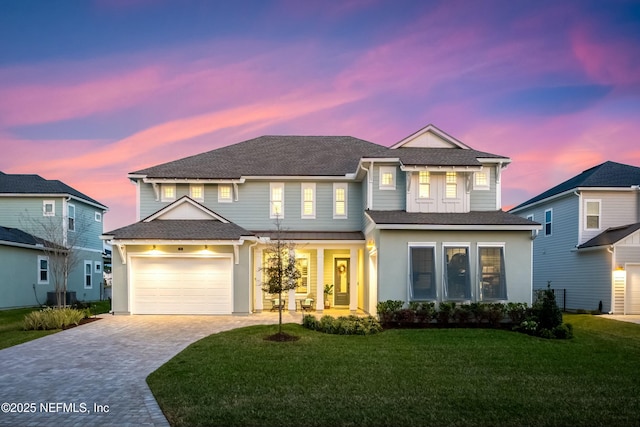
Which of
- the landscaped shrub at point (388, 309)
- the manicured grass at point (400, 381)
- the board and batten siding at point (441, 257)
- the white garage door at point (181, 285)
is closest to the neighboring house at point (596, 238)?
the board and batten siding at point (441, 257)

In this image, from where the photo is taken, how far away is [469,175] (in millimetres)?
17891

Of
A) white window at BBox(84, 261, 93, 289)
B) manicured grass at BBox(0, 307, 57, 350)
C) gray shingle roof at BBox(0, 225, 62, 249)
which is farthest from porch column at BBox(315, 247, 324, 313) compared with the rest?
white window at BBox(84, 261, 93, 289)

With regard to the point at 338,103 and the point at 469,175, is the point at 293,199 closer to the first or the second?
the point at 338,103

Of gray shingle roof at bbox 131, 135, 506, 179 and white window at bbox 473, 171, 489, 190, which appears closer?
gray shingle roof at bbox 131, 135, 506, 179

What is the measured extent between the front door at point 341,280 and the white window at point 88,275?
60.8 feet

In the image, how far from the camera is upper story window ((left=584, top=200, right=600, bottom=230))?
2242 cm

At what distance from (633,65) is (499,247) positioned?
981 cm

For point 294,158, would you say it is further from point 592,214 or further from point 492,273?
point 592,214

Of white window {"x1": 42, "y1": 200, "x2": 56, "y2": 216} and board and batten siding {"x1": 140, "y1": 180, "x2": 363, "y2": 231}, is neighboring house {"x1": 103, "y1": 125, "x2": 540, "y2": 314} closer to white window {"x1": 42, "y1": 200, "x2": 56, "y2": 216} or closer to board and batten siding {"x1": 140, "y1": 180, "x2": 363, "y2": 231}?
board and batten siding {"x1": 140, "y1": 180, "x2": 363, "y2": 231}

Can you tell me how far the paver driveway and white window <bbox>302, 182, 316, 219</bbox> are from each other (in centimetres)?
616

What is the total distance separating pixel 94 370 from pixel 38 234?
20.3 metres

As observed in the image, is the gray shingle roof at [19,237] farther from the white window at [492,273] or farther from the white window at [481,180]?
the white window at [481,180]

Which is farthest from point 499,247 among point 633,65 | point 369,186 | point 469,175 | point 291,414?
point 291,414

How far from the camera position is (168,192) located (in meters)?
20.8
